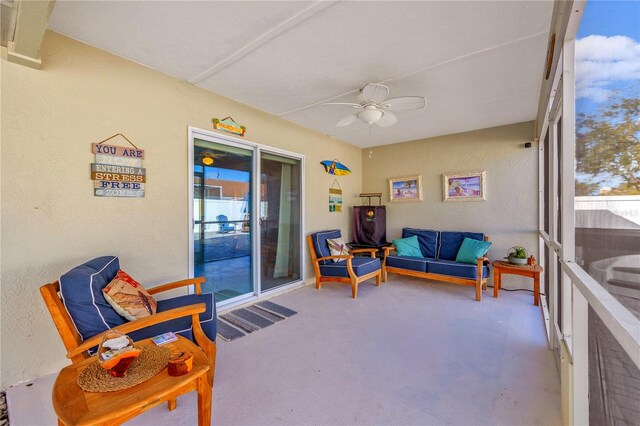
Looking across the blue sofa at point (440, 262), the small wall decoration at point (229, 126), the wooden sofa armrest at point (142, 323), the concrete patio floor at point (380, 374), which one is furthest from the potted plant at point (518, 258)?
the small wall decoration at point (229, 126)

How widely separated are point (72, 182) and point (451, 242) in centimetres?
490

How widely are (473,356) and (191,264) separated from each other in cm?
289

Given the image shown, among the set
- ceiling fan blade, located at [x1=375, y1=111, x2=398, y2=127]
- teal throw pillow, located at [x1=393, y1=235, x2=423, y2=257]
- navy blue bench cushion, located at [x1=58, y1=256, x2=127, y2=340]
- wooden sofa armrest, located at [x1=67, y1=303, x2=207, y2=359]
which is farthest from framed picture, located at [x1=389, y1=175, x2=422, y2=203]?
navy blue bench cushion, located at [x1=58, y1=256, x2=127, y2=340]

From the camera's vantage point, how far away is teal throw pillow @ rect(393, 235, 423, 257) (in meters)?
4.61

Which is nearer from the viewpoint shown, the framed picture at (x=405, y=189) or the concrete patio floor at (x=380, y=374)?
the concrete patio floor at (x=380, y=374)

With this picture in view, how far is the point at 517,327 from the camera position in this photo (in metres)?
2.82

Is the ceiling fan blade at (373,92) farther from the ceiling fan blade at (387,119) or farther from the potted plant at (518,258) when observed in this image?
the potted plant at (518,258)

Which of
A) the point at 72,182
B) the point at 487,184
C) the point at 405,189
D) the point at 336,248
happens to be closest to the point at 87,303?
the point at 72,182

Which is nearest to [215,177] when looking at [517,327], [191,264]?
[191,264]

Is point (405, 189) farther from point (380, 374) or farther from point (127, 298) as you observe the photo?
point (127, 298)

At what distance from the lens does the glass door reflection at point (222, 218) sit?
3.13 m

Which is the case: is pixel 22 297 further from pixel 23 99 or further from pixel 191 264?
pixel 23 99

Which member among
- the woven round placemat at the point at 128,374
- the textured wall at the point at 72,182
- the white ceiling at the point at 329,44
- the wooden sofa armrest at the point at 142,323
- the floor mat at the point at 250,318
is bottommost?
the floor mat at the point at 250,318

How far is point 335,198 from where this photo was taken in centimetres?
511
